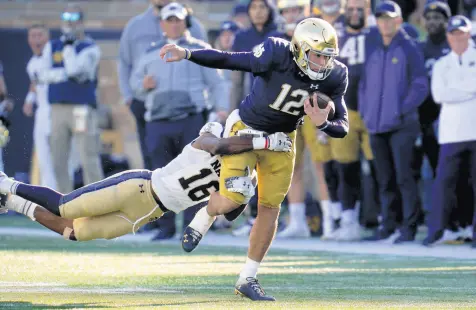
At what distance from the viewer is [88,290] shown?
26.1ft

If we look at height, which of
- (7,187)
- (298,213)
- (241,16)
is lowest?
(298,213)

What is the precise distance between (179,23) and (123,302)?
18.8ft

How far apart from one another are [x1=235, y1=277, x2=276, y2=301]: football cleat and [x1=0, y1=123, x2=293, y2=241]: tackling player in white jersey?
697 mm

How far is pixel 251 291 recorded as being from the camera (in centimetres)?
779

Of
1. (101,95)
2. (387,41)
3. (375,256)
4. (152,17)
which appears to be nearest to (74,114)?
(152,17)

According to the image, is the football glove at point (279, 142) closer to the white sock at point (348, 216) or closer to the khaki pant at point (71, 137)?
the white sock at point (348, 216)

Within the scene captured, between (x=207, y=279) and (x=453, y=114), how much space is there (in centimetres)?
409

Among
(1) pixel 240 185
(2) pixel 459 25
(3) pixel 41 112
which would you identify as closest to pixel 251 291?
(1) pixel 240 185

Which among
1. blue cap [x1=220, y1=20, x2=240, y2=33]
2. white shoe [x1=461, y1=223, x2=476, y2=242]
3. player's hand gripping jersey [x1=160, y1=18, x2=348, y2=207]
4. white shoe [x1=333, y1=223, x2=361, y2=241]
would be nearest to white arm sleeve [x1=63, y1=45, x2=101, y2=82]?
blue cap [x1=220, y1=20, x2=240, y2=33]

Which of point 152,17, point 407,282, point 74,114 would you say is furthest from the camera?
point 74,114

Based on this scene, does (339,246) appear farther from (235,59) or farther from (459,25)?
(235,59)

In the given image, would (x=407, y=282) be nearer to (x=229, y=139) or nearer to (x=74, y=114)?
(x=229, y=139)

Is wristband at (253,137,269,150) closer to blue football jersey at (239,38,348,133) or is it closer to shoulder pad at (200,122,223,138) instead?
blue football jersey at (239,38,348,133)

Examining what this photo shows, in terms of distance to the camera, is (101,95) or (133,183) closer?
(133,183)
